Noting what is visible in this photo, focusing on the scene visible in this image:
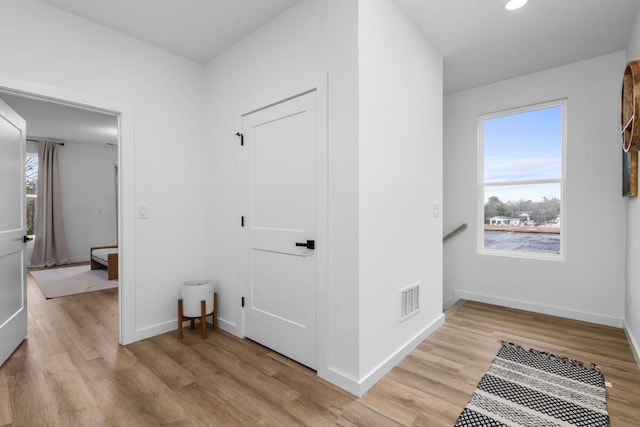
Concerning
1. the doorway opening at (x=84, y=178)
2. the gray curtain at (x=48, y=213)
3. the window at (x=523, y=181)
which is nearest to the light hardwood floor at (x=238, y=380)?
the window at (x=523, y=181)

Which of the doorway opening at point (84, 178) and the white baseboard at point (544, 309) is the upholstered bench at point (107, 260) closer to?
the doorway opening at point (84, 178)

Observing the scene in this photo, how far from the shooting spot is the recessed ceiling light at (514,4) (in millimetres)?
2224

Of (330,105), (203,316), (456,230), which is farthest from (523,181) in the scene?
(203,316)

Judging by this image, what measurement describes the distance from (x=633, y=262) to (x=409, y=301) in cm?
187

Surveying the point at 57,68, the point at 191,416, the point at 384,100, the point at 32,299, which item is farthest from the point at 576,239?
the point at 32,299

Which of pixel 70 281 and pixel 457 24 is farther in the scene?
pixel 70 281

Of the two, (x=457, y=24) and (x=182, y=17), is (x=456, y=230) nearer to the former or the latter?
(x=457, y=24)

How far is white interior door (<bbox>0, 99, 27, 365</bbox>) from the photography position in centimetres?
233

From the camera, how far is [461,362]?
2.35m

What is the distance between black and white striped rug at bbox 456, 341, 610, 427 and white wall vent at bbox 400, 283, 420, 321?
643 millimetres

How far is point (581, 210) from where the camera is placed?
10.4 feet

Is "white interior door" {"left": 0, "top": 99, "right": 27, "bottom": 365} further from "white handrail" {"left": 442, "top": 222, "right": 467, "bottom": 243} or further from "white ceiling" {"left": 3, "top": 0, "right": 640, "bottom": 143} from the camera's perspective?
"white handrail" {"left": 442, "top": 222, "right": 467, "bottom": 243}

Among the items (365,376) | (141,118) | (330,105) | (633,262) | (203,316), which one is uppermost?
(141,118)

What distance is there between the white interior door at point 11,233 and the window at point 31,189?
16.7 ft
